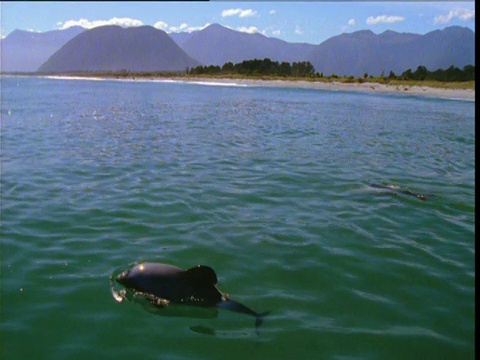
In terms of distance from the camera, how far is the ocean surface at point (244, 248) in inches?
222

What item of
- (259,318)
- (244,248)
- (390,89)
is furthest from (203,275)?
(390,89)

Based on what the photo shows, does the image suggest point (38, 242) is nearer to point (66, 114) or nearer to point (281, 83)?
point (66, 114)

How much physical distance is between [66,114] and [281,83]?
65.6 metres

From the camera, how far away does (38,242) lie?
830 centimetres

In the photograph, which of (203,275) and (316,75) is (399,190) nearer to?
(203,275)

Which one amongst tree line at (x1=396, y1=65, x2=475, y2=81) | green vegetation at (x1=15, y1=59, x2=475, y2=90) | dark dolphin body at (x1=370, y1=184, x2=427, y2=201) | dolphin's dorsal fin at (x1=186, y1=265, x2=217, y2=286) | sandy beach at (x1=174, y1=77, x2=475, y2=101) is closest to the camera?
dolphin's dorsal fin at (x1=186, y1=265, x2=217, y2=286)

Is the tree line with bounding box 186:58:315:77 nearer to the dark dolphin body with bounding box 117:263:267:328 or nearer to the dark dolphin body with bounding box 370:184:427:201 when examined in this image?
the dark dolphin body with bounding box 370:184:427:201

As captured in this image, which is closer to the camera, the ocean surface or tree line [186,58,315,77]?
the ocean surface

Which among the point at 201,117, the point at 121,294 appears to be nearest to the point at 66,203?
the point at 121,294

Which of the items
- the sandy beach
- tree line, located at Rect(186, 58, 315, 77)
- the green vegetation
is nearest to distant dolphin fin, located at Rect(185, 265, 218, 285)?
the sandy beach

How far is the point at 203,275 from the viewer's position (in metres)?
6.26

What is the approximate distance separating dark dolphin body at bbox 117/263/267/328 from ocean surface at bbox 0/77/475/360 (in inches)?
6.6

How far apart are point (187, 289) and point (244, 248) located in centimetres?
214

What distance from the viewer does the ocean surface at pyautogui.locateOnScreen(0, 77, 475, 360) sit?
5.64m
